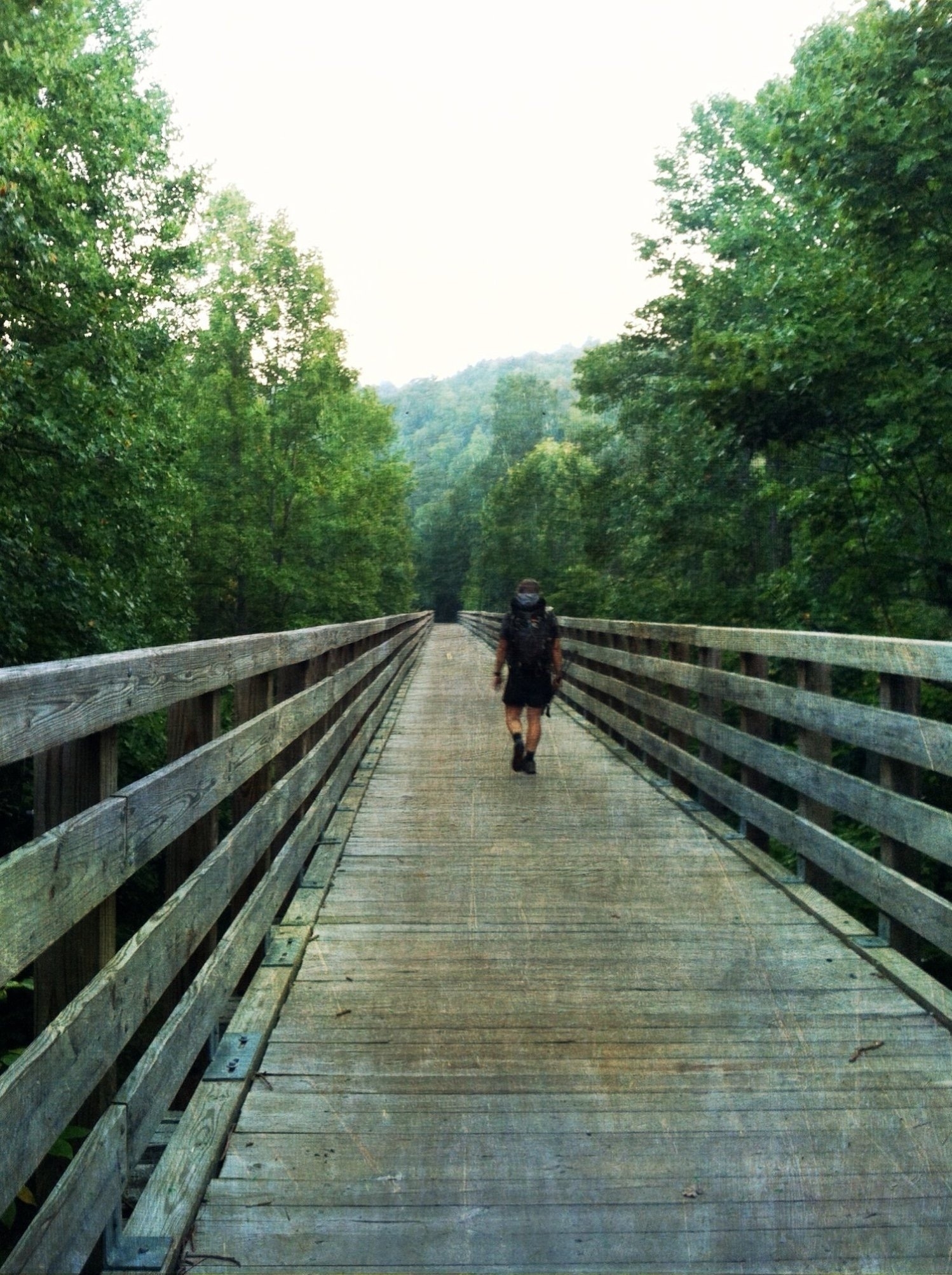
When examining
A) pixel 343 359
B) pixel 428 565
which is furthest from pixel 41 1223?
pixel 428 565

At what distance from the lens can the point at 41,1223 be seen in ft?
6.34

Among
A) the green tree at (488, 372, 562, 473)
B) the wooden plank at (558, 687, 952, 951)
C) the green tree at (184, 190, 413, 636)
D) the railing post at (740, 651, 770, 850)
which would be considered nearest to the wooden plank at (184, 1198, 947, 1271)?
the wooden plank at (558, 687, 952, 951)

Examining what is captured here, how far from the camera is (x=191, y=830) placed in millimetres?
3502

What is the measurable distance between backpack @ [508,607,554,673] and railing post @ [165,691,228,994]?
19.1 feet

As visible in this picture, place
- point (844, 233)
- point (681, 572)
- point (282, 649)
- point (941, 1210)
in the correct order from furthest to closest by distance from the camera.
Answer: point (681, 572) → point (844, 233) → point (282, 649) → point (941, 1210)

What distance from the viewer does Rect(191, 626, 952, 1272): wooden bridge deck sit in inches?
101

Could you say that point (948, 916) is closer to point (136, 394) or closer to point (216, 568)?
point (136, 394)

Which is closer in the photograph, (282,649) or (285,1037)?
(285,1037)

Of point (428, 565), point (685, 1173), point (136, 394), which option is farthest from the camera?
point (428, 565)

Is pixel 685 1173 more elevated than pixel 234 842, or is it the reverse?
pixel 234 842

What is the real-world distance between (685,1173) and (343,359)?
36821 millimetres

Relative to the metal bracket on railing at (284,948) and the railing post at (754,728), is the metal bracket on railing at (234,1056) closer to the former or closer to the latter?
the metal bracket on railing at (284,948)

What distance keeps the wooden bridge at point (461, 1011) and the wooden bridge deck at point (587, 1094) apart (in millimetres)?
11

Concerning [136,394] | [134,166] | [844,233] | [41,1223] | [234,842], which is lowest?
[41,1223]
